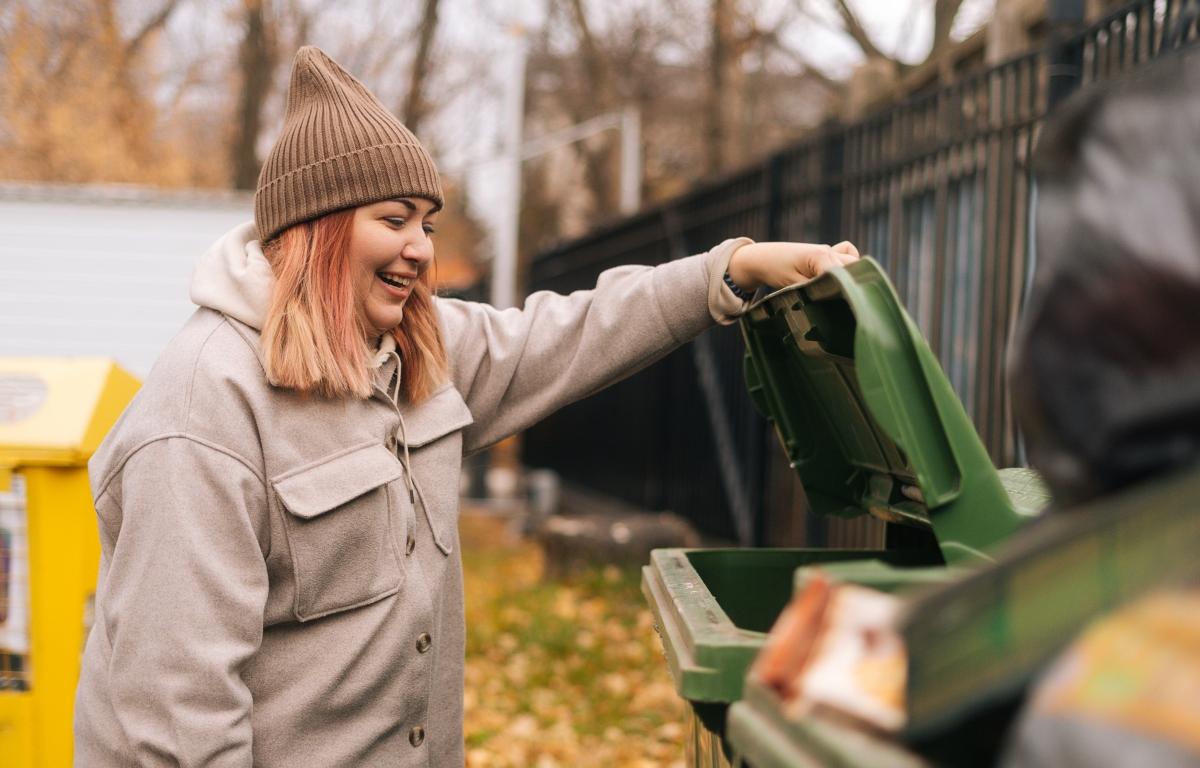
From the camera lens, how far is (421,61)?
53.3 ft

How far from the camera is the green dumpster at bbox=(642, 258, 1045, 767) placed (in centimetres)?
173

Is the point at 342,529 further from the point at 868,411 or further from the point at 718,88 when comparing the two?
the point at 718,88

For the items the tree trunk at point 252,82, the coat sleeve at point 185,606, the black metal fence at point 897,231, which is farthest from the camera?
the tree trunk at point 252,82

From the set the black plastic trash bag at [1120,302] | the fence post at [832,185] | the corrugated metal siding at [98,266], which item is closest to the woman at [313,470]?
the black plastic trash bag at [1120,302]

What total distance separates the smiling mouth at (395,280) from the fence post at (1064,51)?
2540 mm

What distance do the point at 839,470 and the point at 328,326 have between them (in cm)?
114

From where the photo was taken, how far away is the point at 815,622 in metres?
1.22

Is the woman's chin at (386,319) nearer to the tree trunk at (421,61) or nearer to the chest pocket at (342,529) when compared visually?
the chest pocket at (342,529)

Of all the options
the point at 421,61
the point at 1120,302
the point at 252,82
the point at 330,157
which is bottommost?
the point at 1120,302

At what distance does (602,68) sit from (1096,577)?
18.9m

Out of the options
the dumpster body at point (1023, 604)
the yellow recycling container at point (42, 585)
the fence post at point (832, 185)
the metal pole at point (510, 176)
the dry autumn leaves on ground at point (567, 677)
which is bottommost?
the dry autumn leaves on ground at point (567, 677)

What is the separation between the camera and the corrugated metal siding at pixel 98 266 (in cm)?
796

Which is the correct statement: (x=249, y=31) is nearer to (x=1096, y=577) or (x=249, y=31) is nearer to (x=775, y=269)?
(x=775, y=269)

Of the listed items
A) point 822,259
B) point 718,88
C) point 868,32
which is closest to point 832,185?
point 822,259
